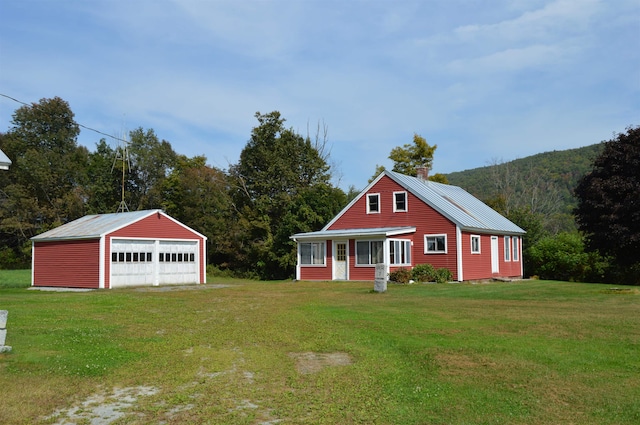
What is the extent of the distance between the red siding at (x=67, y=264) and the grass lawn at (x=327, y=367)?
575 inches

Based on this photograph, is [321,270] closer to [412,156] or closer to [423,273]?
[423,273]

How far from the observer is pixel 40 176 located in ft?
184

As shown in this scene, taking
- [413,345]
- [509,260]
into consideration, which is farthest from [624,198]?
[413,345]

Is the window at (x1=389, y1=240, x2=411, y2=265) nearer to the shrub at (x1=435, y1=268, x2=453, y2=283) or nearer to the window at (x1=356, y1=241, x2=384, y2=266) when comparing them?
the window at (x1=356, y1=241, x2=384, y2=266)

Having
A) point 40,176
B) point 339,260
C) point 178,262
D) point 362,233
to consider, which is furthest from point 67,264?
point 40,176

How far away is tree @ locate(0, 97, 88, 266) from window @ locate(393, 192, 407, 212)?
3520 cm

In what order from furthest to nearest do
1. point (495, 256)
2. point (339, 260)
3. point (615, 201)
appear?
point (495, 256) → point (339, 260) → point (615, 201)

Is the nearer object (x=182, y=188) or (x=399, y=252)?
(x=399, y=252)

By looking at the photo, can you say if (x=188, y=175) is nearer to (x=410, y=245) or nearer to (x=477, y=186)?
(x=410, y=245)

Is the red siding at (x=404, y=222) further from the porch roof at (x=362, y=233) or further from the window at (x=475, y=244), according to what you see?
the window at (x=475, y=244)

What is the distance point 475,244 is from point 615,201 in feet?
23.8

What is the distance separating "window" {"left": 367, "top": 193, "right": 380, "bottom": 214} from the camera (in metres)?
34.0

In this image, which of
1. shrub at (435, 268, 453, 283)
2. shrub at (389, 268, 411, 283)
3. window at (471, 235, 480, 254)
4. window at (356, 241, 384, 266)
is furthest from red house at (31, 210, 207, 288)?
window at (471, 235, 480, 254)

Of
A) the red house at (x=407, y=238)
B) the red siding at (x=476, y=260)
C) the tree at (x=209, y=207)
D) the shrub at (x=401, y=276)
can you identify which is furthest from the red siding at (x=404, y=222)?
the tree at (x=209, y=207)
